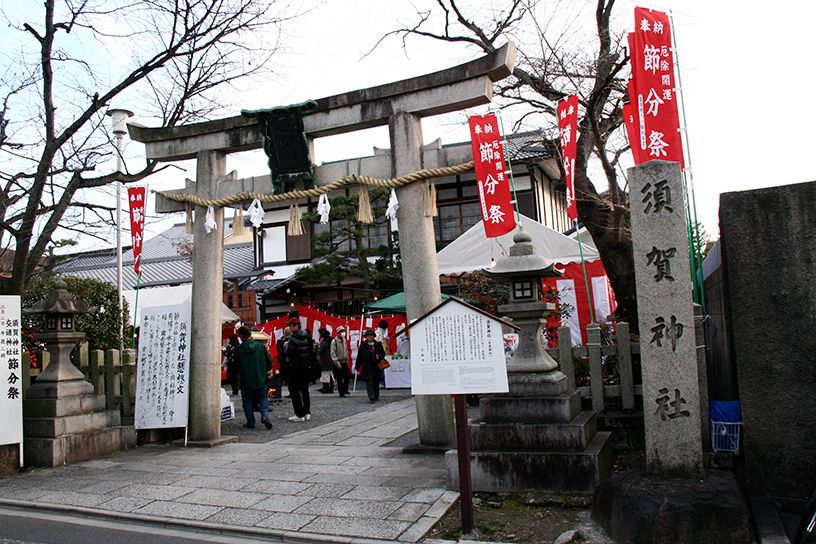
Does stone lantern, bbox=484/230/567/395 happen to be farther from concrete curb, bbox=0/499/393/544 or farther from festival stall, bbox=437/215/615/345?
festival stall, bbox=437/215/615/345

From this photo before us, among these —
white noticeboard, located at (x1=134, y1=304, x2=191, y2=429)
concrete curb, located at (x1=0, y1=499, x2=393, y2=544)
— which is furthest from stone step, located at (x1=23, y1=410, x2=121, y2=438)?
concrete curb, located at (x1=0, y1=499, x2=393, y2=544)

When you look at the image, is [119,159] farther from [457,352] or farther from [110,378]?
[457,352]

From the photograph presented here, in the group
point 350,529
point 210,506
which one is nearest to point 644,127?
point 350,529

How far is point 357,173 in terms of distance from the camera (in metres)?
8.82

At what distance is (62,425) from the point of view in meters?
8.59

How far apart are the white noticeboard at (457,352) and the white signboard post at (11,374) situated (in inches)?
240

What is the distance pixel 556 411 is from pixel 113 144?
907 centimetres

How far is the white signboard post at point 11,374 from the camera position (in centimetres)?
819

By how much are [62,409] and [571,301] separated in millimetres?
10952

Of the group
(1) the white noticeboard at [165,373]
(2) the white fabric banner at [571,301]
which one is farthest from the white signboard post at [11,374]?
(2) the white fabric banner at [571,301]

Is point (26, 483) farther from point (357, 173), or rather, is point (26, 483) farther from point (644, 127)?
point (644, 127)

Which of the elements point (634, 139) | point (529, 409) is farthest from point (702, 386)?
point (634, 139)

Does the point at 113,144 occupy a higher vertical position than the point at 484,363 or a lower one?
higher

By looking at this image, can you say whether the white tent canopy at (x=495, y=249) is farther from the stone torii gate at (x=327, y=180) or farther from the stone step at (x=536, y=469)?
the stone step at (x=536, y=469)
